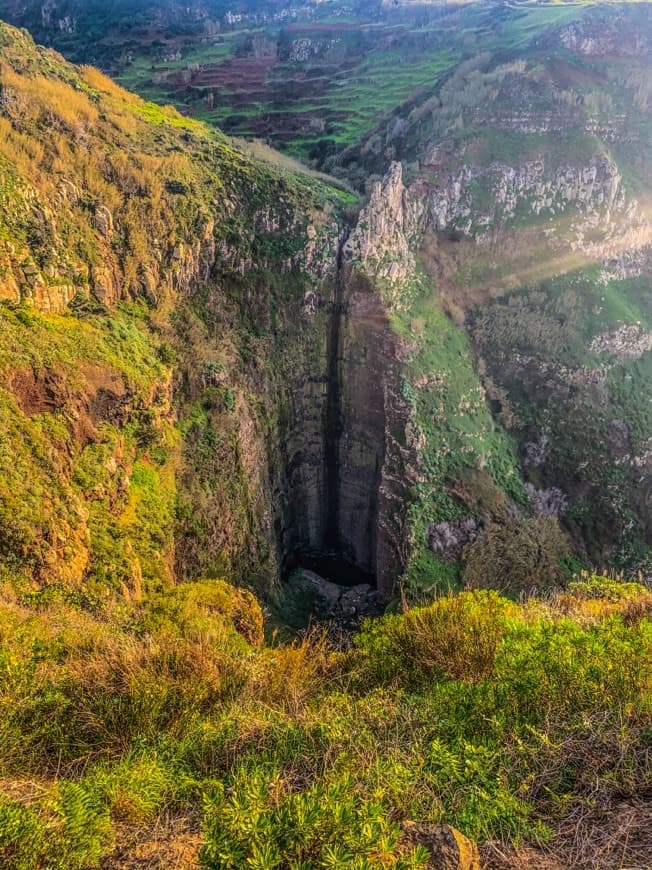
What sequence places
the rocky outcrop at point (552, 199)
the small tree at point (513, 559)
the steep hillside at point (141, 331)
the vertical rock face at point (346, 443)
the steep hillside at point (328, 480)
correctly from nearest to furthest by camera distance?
the steep hillside at point (328, 480)
the steep hillside at point (141, 331)
the small tree at point (513, 559)
the vertical rock face at point (346, 443)
the rocky outcrop at point (552, 199)

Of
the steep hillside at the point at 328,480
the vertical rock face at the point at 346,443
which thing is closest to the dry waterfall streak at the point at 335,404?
the vertical rock face at the point at 346,443

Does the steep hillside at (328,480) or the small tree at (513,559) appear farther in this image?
the small tree at (513,559)

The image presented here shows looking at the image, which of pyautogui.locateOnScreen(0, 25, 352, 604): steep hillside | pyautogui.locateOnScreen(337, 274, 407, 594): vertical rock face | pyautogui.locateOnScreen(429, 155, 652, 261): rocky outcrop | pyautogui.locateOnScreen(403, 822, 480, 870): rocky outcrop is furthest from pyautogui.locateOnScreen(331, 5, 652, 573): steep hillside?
pyautogui.locateOnScreen(403, 822, 480, 870): rocky outcrop

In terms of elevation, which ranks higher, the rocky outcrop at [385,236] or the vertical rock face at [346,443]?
the rocky outcrop at [385,236]

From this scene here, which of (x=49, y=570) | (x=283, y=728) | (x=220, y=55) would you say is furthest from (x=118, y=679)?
(x=220, y=55)

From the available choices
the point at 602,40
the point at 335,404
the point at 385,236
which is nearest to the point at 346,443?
the point at 335,404

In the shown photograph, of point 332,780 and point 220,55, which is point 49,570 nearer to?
point 332,780

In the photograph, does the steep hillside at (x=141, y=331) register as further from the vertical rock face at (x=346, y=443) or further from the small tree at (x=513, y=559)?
the small tree at (x=513, y=559)

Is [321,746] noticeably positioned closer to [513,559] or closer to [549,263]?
[513,559]

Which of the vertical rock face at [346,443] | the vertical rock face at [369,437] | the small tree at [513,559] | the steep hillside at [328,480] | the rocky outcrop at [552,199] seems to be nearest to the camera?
the steep hillside at [328,480]

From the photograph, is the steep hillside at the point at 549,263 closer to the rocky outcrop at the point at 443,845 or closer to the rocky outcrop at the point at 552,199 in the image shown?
the rocky outcrop at the point at 552,199

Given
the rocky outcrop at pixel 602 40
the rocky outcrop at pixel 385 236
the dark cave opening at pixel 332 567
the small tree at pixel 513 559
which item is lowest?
the dark cave opening at pixel 332 567

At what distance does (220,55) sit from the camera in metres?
71.6

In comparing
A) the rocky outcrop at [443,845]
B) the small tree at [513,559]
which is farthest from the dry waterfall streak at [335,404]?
the rocky outcrop at [443,845]
